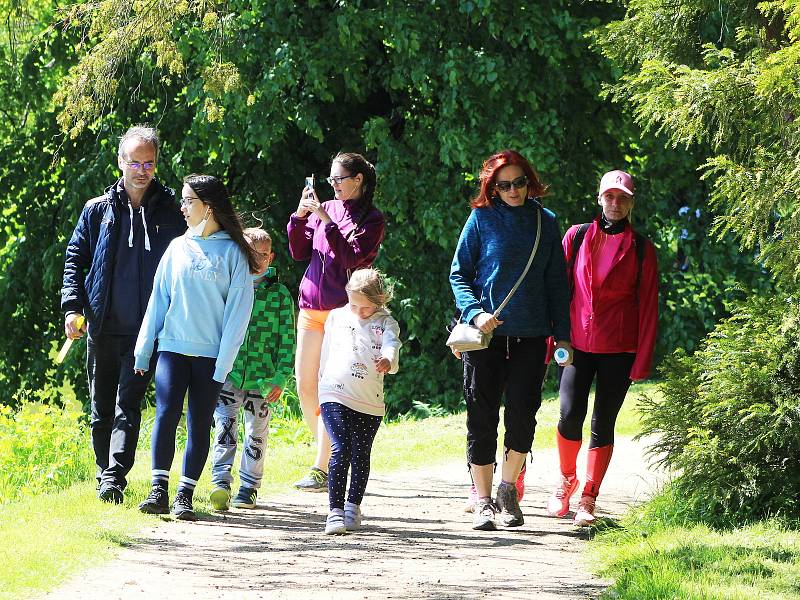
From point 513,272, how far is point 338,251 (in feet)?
4.04

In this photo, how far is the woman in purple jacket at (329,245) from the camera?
24.7 ft

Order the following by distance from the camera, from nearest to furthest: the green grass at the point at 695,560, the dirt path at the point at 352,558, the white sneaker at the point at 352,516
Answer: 1. the green grass at the point at 695,560
2. the dirt path at the point at 352,558
3. the white sneaker at the point at 352,516

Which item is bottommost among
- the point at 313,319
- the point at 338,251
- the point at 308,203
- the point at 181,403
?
the point at 181,403

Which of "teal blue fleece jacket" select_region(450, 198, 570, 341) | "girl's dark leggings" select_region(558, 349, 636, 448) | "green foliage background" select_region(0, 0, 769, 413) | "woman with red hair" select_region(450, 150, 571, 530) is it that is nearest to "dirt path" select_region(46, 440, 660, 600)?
"woman with red hair" select_region(450, 150, 571, 530)

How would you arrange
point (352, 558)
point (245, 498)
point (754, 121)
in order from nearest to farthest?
1. point (352, 558)
2. point (754, 121)
3. point (245, 498)

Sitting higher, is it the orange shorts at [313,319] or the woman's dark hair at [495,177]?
the woman's dark hair at [495,177]

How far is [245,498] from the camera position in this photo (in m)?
7.38

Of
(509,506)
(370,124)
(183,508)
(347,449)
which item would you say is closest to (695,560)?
(509,506)

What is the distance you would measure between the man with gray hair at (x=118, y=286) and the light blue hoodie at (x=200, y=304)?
0.31 m

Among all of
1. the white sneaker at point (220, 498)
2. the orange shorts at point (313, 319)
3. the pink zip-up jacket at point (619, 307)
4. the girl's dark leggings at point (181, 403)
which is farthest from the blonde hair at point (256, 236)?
the pink zip-up jacket at point (619, 307)

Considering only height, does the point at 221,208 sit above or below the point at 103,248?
above

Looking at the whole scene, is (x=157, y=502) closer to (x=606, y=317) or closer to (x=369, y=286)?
(x=369, y=286)

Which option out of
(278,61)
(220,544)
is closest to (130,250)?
(220,544)

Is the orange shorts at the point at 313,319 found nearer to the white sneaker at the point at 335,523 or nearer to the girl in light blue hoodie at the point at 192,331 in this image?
the girl in light blue hoodie at the point at 192,331
